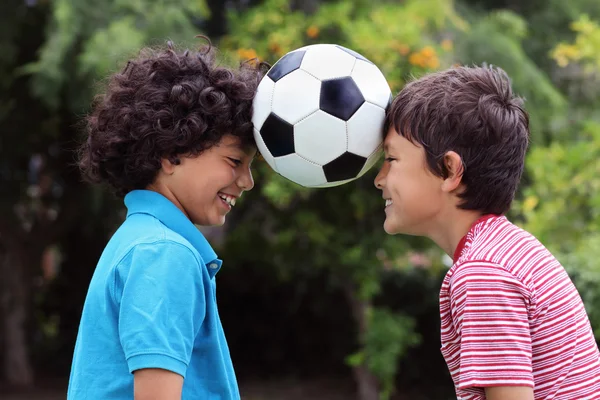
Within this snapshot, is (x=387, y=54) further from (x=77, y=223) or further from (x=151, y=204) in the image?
(x=77, y=223)

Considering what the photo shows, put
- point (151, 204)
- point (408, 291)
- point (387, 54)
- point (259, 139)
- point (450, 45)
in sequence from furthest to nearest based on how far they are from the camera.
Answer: point (408, 291), point (450, 45), point (387, 54), point (259, 139), point (151, 204)

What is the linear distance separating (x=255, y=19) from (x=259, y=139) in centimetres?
392

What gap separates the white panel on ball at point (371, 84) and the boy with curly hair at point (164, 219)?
0.31 metres

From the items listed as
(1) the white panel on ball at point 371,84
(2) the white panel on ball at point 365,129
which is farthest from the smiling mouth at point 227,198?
(1) the white panel on ball at point 371,84

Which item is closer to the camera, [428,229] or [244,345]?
[428,229]

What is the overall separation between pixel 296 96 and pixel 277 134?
125 mm

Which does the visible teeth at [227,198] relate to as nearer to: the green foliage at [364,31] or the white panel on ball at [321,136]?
the white panel on ball at [321,136]

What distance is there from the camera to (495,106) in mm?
1799

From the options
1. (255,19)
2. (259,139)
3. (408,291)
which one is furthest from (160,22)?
(408,291)

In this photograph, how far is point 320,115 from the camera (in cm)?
217

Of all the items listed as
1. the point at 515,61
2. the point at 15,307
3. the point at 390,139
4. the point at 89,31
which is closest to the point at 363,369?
the point at 515,61

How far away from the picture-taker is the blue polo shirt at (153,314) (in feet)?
5.37

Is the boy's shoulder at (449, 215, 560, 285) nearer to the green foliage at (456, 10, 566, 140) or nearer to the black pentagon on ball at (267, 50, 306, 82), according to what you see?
the black pentagon on ball at (267, 50, 306, 82)

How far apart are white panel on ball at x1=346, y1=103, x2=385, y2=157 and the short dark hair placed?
22 centimetres
